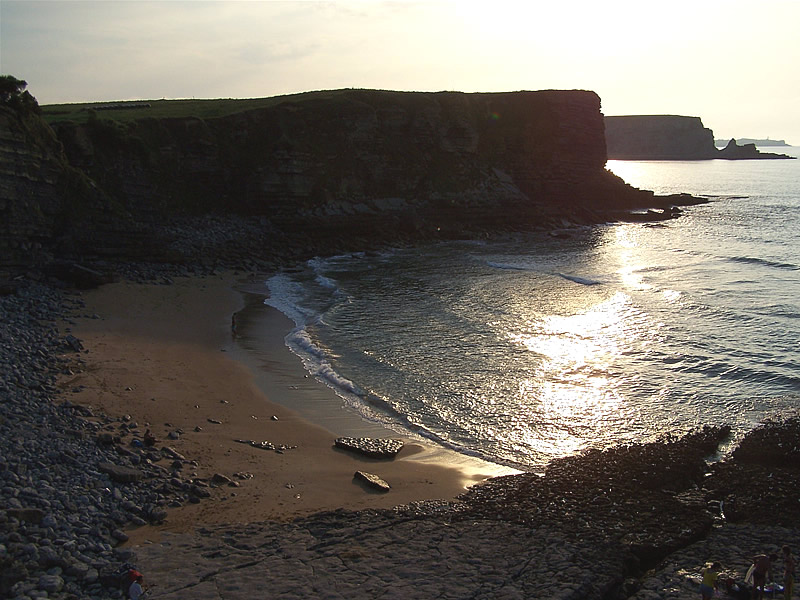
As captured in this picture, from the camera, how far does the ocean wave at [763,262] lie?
3964cm

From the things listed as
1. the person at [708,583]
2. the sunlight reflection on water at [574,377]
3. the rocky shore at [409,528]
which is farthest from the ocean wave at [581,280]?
the person at [708,583]

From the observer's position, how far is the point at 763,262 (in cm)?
4159

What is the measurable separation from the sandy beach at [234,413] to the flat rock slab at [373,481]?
0.57ft

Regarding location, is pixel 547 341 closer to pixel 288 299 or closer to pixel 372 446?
pixel 372 446

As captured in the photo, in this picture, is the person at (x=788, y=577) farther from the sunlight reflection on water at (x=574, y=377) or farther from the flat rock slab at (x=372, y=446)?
the flat rock slab at (x=372, y=446)

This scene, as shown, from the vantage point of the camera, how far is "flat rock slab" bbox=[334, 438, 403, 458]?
15766 millimetres

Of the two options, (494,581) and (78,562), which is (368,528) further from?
(78,562)

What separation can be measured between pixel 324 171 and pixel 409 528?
4031 cm

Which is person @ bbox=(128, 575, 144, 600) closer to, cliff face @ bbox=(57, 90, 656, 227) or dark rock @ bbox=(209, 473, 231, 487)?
dark rock @ bbox=(209, 473, 231, 487)

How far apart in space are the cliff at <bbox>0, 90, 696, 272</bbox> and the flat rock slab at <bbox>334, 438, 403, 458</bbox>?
62.1 ft

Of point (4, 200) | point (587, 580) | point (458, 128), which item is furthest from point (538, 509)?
point (458, 128)

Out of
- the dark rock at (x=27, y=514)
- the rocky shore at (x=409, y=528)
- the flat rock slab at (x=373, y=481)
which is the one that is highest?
the dark rock at (x=27, y=514)

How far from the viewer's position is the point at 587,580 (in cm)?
1028

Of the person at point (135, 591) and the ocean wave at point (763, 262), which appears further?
the ocean wave at point (763, 262)
